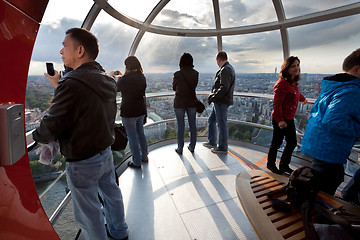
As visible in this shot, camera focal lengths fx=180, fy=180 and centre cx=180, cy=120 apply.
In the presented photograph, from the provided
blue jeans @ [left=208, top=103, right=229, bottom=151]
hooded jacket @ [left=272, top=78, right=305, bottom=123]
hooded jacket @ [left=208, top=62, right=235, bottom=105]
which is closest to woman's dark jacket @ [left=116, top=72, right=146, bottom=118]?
hooded jacket @ [left=208, top=62, right=235, bottom=105]

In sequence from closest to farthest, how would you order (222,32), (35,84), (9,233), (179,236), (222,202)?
(9,233) < (35,84) < (179,236) < (222,202) < (222,32)

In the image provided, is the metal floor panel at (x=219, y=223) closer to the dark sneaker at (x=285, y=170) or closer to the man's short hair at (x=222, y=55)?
the dark sneaker at (x=285, y=170)

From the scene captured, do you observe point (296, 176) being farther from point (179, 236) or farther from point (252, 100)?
point (252, 100)

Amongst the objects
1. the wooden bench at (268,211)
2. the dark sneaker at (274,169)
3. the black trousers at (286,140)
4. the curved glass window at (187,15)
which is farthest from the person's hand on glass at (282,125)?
the curved glass window at (187,15)

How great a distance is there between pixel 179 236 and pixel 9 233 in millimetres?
1560

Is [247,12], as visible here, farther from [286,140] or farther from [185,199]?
[185,199]

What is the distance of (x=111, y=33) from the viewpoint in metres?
3.22

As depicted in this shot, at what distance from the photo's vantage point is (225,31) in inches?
164

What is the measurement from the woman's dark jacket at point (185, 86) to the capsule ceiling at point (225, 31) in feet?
2.75

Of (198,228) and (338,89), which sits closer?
(338,89)

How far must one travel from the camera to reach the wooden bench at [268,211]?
52.7 inches

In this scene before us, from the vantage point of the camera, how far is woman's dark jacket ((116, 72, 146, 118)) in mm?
2900

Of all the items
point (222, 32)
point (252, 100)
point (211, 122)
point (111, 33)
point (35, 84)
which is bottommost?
point (211, 122)

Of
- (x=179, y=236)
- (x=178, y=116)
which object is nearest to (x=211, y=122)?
(x=178, y=116)
